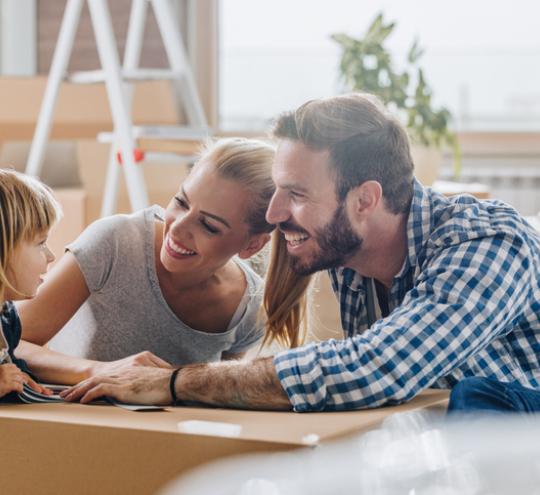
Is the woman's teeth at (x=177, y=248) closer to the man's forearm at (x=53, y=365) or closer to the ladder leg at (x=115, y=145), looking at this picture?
the man's forearm at (x=53, y=365)

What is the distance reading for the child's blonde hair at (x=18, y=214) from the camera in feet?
4.28

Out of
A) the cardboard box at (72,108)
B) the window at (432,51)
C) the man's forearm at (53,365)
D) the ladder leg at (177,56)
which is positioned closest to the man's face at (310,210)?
the man's forearm at (53,365)

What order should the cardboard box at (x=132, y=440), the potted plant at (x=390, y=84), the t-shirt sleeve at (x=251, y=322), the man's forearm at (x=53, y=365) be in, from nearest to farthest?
the cardboard box at (x=132, y=440)
the man's forearm at (x=53, y=365)
the t-shirt sleeve at (x=251, y=322)
the potted plant at (x=390, y=84)

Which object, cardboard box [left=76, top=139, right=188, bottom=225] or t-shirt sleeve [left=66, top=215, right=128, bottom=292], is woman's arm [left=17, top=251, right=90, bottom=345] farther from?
cardboard box [left=76, top=139, right=188, bottom=225]

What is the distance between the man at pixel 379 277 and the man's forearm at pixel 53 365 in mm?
116

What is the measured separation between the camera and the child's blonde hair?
4.28 ft

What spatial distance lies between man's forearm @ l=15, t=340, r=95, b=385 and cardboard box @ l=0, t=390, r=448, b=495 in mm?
202

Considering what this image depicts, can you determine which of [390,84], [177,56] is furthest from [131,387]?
[390,84]

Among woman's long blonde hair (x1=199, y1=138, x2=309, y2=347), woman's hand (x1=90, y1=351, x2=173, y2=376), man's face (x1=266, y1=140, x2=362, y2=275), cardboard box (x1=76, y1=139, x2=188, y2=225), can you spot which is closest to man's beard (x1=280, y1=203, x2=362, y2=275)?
man's face (x1=266, y1=140, x2=362, y2=275)

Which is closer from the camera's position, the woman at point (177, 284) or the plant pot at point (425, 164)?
the woman at point (177, 284)

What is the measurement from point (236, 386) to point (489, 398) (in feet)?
0.98

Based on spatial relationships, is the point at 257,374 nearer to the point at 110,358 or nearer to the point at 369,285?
the point at 369,285

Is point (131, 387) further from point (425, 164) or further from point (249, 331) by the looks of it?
point (425, 164)

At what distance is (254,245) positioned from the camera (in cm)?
154
